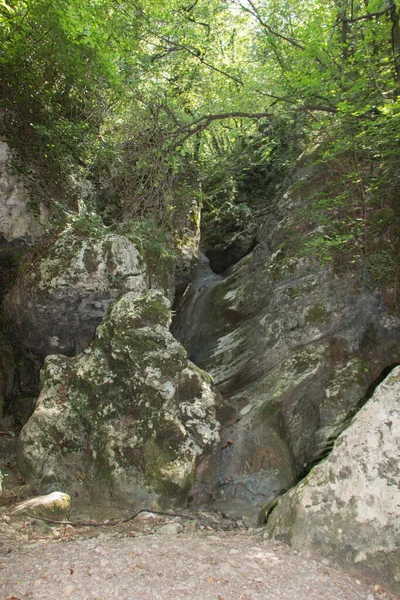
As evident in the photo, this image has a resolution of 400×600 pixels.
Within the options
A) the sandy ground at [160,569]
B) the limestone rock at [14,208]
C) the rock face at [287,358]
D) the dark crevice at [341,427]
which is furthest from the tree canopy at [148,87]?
the sandy ground at [160,569]

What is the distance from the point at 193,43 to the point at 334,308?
7.25 m

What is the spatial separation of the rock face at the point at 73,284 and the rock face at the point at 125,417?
139 centimetres

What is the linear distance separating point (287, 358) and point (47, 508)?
487 cm

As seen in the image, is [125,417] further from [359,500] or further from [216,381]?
[359,500]

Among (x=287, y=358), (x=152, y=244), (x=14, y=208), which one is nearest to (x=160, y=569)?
(x=287, y=358)

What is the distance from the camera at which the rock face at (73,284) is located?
321 inches

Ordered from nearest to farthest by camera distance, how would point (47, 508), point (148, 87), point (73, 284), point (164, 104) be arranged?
point (47, 508) < point (164, 104) < point (73, 284) < point (148, 87)

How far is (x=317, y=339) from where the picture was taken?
7840mm

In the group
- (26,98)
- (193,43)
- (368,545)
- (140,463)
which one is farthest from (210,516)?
(193,43)

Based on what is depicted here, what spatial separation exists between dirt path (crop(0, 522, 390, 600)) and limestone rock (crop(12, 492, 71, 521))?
2.26 feet

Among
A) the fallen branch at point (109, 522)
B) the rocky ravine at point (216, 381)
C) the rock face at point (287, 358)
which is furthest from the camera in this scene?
the rock face at point (287, 358)

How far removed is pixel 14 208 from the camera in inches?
331

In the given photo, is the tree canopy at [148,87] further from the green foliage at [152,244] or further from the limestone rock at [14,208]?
the green foliage at [152,244]

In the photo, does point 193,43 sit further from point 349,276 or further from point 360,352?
point 360,352
